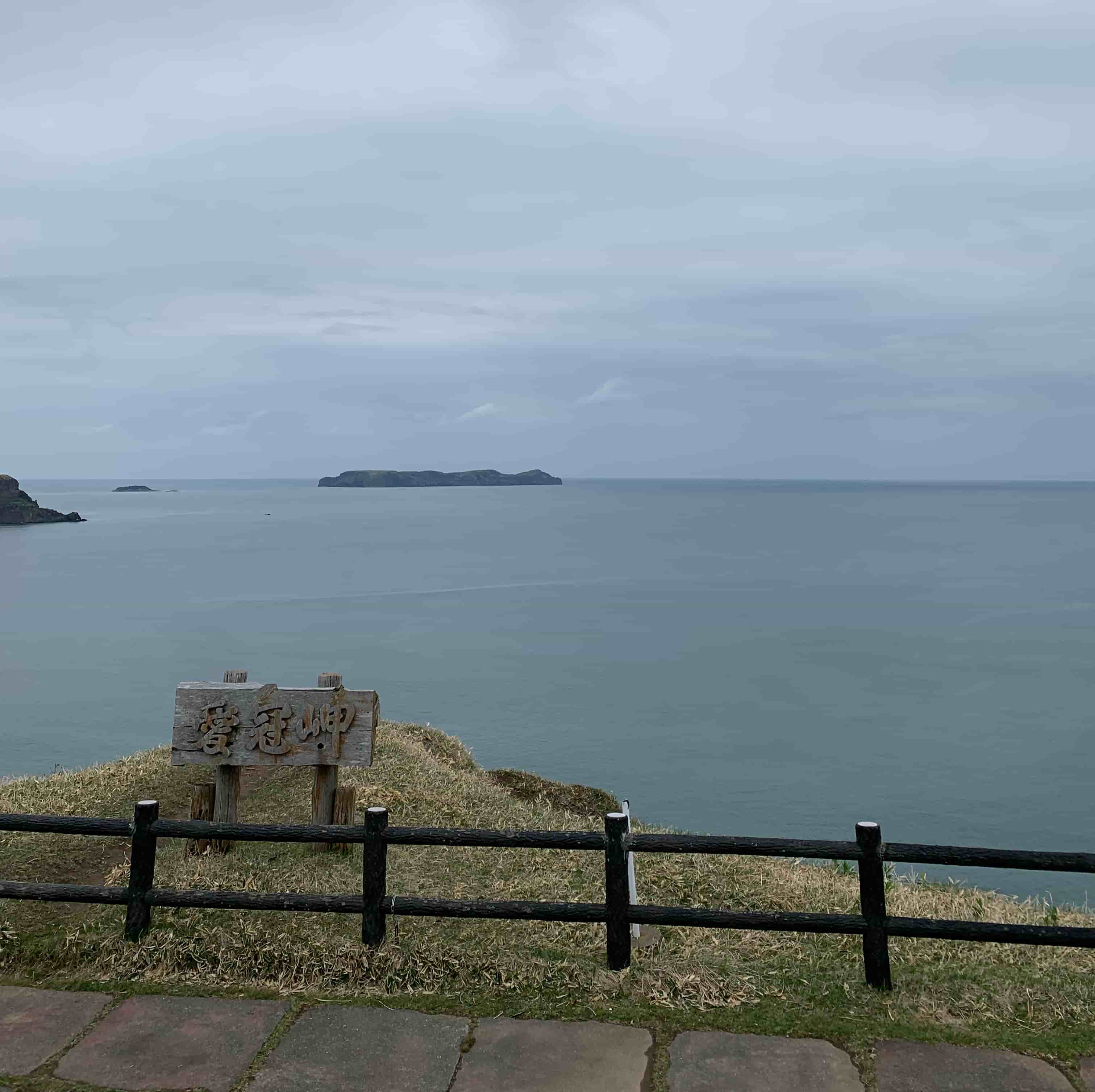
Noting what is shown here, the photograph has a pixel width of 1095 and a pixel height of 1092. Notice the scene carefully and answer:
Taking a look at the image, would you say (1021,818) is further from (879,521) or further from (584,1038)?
(879,521)

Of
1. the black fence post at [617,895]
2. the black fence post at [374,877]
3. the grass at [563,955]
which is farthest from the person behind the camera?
the black fence post at [374,877]

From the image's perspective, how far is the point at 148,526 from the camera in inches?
5094

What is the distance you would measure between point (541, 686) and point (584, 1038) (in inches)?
1207

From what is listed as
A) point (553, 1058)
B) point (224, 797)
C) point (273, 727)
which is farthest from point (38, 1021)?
point (273, 727)

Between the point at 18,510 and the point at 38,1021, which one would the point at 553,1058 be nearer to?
the point at 38,1021

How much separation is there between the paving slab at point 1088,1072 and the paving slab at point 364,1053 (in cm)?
349

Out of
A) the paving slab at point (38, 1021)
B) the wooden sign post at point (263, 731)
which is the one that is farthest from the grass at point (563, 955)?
the wooden sign post at point (263, 731)

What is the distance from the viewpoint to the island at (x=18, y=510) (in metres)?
122

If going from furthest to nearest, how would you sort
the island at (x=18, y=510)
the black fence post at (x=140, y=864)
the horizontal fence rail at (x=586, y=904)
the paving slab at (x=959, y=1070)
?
the island at (x=18, y=510) < the black fence post at (x=140, y=864) < the horizontal fence rail at (x=586, y=904) < the paving slab at (x=959, y=1070)

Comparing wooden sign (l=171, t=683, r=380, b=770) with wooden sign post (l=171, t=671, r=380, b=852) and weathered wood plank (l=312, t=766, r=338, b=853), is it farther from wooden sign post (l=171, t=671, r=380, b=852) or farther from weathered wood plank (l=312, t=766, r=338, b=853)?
weathered wood plank (l=312, t=766, r=338, b=853)

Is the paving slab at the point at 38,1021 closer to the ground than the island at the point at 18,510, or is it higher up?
closer to the ground

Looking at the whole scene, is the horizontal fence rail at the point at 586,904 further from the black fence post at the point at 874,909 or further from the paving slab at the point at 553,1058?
the paving slab at the point at 553,1058

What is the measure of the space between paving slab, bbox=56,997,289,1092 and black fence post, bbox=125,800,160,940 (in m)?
0.79

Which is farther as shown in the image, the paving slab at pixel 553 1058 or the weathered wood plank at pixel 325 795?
the weathered wood plank at pixel 325 795
